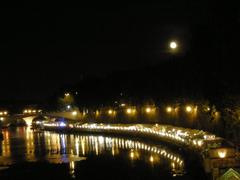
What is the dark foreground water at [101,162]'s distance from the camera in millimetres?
49537

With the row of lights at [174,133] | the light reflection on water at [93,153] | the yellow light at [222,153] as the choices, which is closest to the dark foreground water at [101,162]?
the light reflection on water at [93,153]

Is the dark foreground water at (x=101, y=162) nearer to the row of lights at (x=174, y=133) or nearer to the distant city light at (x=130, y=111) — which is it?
the row of lights at (x=174, y=133)

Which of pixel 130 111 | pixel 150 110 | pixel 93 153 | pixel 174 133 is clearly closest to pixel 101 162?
pixel 93 153

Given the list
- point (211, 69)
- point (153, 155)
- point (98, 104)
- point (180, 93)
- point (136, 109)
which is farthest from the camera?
point (98, 104)

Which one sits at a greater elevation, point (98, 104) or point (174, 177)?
point (98, 104)

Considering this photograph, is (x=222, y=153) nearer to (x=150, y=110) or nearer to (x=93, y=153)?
(x=93, y=153)

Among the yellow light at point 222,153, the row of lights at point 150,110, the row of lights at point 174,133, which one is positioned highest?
the row of lights at point 150,110

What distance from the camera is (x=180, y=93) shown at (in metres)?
76.1

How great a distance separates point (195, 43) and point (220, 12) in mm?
3935

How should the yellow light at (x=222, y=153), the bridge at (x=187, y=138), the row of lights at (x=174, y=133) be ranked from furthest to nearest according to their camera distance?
the row of lights at (x=174, y=133), the yellow light at (x=222, y=153), the bridge at (x=187, y=138)

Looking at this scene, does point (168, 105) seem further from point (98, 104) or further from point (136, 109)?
point (98, 104)

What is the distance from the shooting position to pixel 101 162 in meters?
60.8

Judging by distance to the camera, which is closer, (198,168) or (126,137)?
(198,168)

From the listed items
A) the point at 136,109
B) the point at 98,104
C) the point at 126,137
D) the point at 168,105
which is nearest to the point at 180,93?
the point at 168,105
